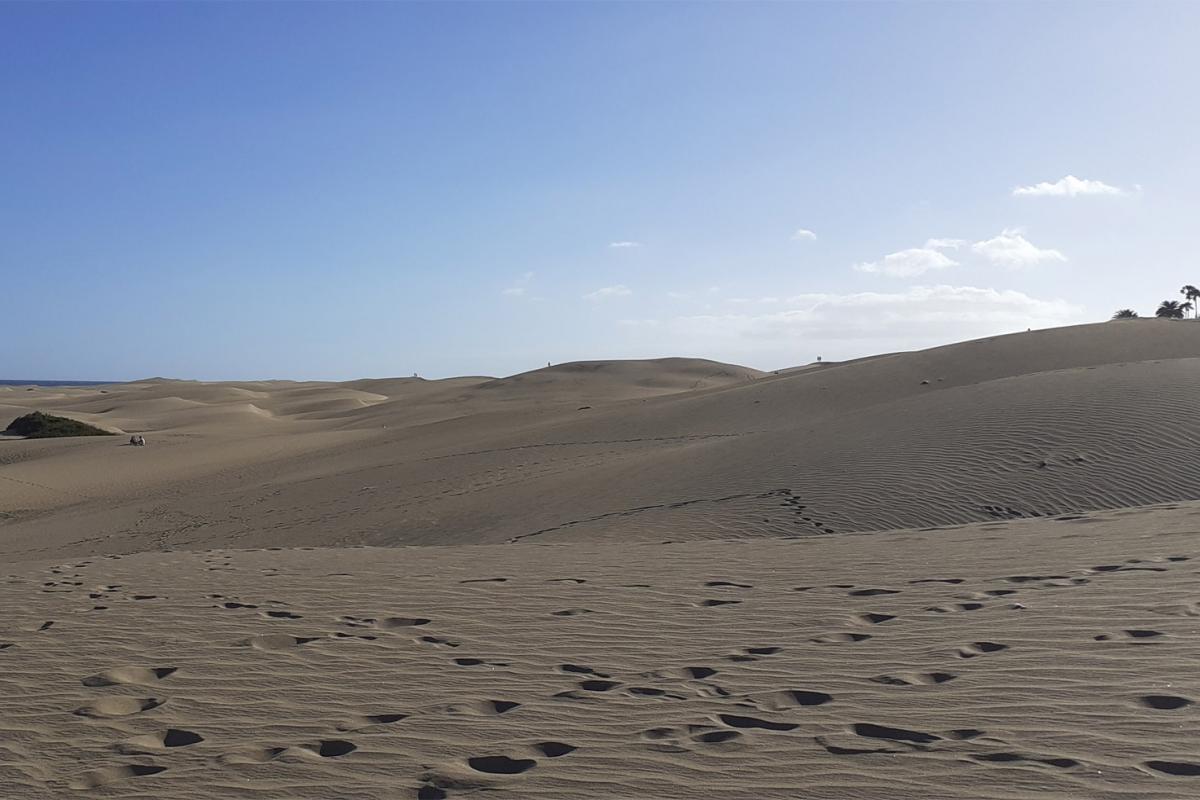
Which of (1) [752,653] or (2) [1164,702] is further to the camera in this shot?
(1) [752,653]

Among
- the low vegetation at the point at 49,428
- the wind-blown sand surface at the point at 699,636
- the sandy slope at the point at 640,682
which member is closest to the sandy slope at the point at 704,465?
the wind-blown sand surface at the point at 699,636

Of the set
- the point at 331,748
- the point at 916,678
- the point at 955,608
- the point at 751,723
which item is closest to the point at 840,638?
the point at 916,678

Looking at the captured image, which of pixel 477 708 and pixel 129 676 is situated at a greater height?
pixel 477 708

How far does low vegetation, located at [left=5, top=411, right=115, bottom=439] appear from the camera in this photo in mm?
38250

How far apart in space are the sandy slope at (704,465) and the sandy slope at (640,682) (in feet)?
14.4

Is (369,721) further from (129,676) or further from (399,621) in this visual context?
(399,621)

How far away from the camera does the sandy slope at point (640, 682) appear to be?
12.3 ft

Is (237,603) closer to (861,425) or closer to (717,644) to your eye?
(717,644)

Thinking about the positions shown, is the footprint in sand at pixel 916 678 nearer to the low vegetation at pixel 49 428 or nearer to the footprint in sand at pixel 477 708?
the footprint in sand at pixel 477 708

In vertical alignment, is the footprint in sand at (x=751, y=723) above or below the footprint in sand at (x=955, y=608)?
below

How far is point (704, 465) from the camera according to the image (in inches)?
654

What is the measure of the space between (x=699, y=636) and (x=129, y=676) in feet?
10.8

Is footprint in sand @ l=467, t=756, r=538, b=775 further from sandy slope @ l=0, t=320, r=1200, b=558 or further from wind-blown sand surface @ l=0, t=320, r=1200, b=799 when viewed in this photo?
sandy slope @ l=0, t=320, r=1200, b=558

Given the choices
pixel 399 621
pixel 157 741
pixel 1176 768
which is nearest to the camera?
pixel 1176 768
